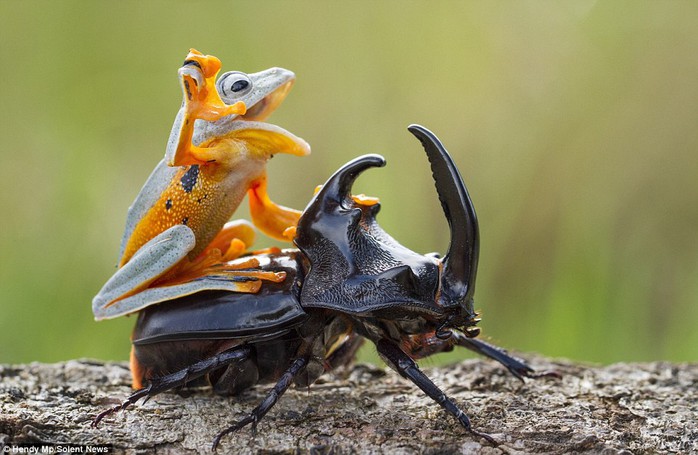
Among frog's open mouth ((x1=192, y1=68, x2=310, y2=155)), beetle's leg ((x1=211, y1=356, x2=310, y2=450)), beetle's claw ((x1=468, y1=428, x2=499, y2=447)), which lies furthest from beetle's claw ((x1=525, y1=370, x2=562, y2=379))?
frog's open mouth ((x1=192, y1=68, x2=310, y2=155))

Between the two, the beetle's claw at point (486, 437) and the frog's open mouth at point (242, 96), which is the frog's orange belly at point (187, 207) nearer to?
the frog's open mouth at point (242, 96)

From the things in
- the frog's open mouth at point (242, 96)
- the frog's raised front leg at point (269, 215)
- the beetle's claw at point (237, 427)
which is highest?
the frog's open mouth at point (242, 96)

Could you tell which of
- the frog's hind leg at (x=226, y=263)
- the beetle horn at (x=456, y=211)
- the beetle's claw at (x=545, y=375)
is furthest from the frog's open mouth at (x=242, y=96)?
the beetle's claw at (x=545, y=375)

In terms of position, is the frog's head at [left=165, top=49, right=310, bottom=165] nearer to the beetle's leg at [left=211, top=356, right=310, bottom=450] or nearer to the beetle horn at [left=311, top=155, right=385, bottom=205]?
the beetle horn at [left=311, top=155, right=385, bottom=205]

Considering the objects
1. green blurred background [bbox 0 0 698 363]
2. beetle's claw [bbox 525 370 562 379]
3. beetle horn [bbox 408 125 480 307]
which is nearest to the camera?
beetle horn [bbox 408 125 480 307]

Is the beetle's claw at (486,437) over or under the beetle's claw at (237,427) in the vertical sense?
over

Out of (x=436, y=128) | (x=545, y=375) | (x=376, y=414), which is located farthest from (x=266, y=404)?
(x=436, y=128)

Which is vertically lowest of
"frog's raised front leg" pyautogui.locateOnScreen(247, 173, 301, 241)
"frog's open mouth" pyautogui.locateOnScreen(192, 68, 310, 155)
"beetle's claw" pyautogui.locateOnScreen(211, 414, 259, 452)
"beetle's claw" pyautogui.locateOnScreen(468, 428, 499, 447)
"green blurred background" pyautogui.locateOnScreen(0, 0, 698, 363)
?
"beetle's claw" pyautogui.locateOnScreen(211, 414, 259, 452)

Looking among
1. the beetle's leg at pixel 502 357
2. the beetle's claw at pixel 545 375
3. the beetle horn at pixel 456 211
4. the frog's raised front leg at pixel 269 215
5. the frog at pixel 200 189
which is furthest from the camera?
the beetle's claw at pixel 545 375
